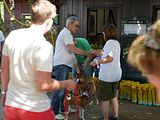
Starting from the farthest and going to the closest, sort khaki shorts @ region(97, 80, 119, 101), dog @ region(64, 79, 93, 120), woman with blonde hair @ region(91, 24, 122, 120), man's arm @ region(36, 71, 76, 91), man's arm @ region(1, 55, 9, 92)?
dog @ region(64, 79, 93, 120)
khaki shorts @ region(97, 80, 119, 101)
woman with blonde hair @ region(91, 24, 122, 120)
man's arm @ region(1, 55, 9, 92)
man's arm @ region(36, 71, 76, 91)

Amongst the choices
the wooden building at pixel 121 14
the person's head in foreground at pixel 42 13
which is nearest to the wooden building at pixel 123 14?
the wooden building at pixel 121 14

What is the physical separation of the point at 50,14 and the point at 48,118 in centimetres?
86

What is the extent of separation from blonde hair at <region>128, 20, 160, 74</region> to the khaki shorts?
129 inches

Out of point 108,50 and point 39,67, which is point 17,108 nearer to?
point 39,67

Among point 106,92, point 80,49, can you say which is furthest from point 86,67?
point 106,92

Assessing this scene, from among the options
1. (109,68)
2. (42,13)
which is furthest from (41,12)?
(109,68)

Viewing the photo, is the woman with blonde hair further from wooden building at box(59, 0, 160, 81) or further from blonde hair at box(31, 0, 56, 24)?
wooden building at box(59, 0, 160, 81)

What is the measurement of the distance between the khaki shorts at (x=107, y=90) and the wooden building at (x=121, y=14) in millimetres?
2354

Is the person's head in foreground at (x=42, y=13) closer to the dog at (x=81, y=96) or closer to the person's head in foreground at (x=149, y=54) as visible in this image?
the person's head in foreground at (x=149, y=54)

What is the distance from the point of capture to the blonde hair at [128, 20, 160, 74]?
1.23 m

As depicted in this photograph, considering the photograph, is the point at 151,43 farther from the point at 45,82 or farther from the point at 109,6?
the point at 109,6

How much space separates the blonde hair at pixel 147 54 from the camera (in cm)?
123

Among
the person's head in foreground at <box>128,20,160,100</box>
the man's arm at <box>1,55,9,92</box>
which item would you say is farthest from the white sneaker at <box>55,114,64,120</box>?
the person's head in foreground at <box>128,20,160,100</box>

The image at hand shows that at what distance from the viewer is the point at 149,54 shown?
1.24 m
